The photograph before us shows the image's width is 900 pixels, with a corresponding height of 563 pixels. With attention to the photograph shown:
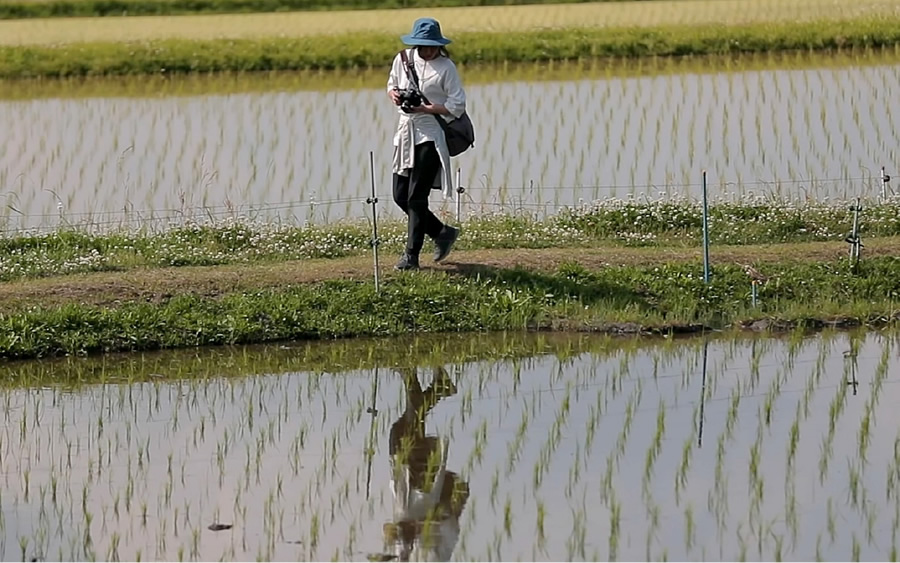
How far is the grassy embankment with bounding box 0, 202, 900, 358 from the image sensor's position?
26.2 ft

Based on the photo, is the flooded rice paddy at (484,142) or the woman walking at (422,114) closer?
the woman walking at (422,114)

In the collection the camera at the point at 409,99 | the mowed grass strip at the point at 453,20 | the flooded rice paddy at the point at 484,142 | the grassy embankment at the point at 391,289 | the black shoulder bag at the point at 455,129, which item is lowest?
the grassy embankment at the point at 391,289

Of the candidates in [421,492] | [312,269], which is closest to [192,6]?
[312,269]

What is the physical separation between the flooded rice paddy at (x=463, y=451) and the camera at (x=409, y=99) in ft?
4.13

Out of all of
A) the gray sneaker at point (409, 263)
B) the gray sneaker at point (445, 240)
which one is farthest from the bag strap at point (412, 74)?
the gray sneaker at point (409, 263)

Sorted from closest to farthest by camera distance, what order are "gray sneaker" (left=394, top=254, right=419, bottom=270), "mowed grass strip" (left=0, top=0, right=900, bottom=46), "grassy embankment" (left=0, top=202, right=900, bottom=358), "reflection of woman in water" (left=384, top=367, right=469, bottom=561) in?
"reflection of woman in water" (left=384, top=367, right=469, bottom=561), "grassy embankment" (left=0, top=202, right=900, bottom=358), "gray sneaker" (left=394, top=254, right=419, bottom=270), "mowed grass strip" (left=0, top=0, right=900, bottom=46)

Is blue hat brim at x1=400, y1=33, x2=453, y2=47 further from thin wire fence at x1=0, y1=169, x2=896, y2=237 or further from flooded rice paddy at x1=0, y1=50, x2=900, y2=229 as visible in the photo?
flooded rice paddy at x1=0, y1=50, x2=900, y2=229

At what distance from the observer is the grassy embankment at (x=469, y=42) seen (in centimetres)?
1917

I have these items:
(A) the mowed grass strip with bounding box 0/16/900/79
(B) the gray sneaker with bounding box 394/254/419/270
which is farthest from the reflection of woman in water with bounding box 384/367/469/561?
(A) the mowed grass strip with bounding box 0/16/900/79

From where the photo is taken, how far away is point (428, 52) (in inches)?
330

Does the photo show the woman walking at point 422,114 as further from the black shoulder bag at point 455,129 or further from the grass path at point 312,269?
the grass path at point 312,269

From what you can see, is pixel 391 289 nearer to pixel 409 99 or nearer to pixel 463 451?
pixel 409 99

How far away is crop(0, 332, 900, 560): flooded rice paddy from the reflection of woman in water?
0.01 meters

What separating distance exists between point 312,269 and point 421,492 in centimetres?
319
